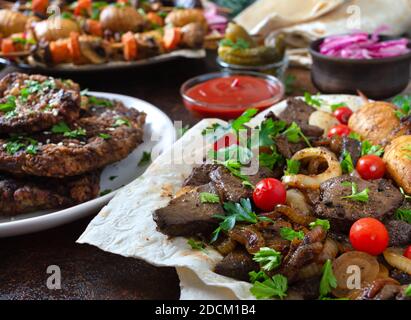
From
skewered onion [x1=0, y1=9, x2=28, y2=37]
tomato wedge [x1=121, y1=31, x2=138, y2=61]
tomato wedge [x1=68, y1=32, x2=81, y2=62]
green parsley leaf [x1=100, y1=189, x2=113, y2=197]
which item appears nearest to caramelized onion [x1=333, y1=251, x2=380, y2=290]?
green parsley leaf [x1=100, y1=189, x2=113, y2=197]

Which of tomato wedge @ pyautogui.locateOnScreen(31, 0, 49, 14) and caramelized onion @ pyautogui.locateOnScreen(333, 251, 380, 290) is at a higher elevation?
caramelized onion @ pyautogui.locateOnScreen(333, 251, 380, 290)

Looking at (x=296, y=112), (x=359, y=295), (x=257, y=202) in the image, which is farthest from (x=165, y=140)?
(x=359, y=295)

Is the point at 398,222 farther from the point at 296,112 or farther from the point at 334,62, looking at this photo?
the point at 334,62

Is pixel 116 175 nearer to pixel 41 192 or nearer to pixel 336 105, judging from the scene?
pixel 41 192

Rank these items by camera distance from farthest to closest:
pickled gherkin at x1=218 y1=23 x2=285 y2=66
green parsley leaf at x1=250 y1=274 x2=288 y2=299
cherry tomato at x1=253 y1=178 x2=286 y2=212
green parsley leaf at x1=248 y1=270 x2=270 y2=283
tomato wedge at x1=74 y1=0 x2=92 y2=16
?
tomato wedge at x1=74 y1=0 x2=92 y2=16, pickled gherkin at x1=218 y1=23 x2=285 y2=66, cherry tomato at x1=253 y1=178 x2=286 y2=212, green parsley leaf at x1=248 y1=270 x2=270 y2=283, green parsley leaf at x1=250 y1=274 x2=288 y2=299

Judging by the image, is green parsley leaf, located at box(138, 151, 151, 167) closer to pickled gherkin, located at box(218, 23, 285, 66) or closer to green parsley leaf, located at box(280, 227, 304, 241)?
green parsley leaf, located at box(280, 227, 304, 241)

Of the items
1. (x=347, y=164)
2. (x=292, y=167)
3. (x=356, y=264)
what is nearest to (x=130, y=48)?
(x=292, y=167)

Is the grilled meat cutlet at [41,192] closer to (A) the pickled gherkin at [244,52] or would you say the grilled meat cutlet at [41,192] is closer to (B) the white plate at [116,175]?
(B) the white plate at [116,175]
